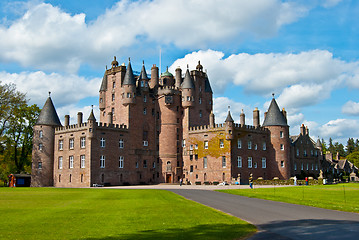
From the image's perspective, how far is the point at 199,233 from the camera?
1455 centimetres

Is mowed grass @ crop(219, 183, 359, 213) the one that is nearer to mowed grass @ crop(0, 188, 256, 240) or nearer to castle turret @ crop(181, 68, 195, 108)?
mowed grass @ crop(0, 188, 256, 240)

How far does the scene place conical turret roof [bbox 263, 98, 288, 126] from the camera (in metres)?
78.1

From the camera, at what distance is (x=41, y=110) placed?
79.5 meters

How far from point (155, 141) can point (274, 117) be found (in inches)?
963

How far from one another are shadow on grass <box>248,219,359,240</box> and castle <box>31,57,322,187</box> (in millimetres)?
53915

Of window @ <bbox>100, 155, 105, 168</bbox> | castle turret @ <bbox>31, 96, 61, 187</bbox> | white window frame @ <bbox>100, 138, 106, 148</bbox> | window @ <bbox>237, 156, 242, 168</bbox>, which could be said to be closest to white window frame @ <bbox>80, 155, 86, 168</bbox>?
window @ <bbox>100, 155, 105, 168</bbox>

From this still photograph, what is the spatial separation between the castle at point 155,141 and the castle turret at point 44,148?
0.60 ft

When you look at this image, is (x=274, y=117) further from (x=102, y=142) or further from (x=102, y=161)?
(x=102, y=161)

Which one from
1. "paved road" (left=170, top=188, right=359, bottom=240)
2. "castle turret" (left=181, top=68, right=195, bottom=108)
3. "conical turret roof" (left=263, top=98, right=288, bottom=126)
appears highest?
"castle turret" (left=181, top=68, right=195, bottom=108)

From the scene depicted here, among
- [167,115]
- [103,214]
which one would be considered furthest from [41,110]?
[103,214]

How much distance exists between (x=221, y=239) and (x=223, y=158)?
59.3 m

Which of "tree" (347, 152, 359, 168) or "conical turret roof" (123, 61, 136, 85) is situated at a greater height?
"conical turret roof" (123, 61, 136, 85)

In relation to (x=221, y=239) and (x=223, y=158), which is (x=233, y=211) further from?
(x=223, y=158)

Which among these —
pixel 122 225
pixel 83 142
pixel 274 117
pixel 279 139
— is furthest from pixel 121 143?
pixel 122 225
